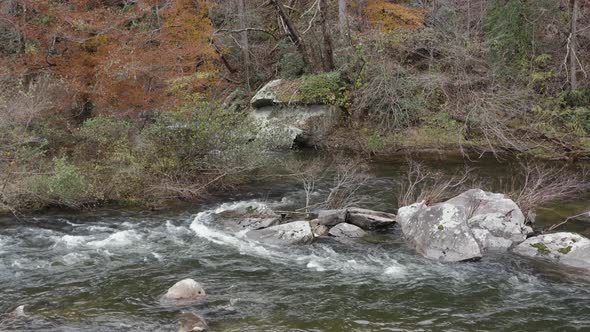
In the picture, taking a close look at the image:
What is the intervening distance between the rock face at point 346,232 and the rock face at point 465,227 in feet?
2.90

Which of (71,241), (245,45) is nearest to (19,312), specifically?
(71,241)

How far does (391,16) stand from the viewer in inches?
932

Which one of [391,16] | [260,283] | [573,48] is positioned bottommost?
[260,283]

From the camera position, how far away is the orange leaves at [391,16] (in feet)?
75.3

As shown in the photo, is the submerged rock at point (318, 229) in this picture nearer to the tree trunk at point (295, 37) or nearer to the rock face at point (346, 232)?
the rock face at point (346, 232)

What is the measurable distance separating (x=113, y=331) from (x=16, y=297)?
84.1 inches

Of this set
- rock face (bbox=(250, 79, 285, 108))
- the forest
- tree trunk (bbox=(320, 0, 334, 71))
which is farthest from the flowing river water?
tree trunk (bbox=(320, 0, 334, 71))

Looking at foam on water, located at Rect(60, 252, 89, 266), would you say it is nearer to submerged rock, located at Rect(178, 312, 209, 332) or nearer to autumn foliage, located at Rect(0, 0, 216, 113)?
submerged rock, located at Rect(178, 312, 209, 332)

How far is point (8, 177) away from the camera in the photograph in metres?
12.0

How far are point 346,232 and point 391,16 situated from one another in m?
15.7

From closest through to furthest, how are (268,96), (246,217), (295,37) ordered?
(246,217) → (268,96) → (295,37)

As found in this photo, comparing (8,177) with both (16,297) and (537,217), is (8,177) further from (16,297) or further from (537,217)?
(537,217)

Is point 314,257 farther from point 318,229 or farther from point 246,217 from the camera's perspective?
point 246,217

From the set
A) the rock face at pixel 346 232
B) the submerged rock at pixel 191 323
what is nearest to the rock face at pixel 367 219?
the rock face at pixel 346 232
